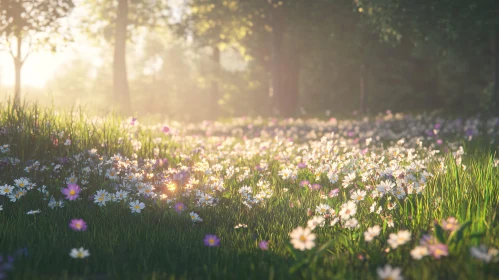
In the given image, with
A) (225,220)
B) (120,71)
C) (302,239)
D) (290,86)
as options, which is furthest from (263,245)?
(120,71)

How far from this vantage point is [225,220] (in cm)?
437

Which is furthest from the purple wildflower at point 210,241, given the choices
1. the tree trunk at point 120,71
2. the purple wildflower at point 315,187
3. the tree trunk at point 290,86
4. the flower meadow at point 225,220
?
the tree trunk at point 120,71

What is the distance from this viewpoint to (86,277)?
273cm

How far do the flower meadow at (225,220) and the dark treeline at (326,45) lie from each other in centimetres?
867

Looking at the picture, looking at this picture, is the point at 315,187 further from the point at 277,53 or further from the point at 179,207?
the point at 277,53

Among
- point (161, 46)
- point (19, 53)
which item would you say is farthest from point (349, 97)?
point (161, 46)

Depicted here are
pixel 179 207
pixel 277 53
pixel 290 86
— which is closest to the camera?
pixel 179 207

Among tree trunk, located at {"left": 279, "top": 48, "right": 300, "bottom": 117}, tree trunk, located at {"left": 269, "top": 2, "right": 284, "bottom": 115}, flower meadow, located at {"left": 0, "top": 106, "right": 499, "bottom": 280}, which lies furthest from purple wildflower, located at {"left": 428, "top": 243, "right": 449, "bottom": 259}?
tree trunk, located at {"left": 279, "top": 48, "right": 300, "bottom": 117}

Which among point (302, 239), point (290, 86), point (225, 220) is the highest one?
point (290, 86)

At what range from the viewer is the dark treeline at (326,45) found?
1581 centimetres

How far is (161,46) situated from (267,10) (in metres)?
47.3

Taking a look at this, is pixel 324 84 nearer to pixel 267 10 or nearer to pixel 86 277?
pixel 267 10

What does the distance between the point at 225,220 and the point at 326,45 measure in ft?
71.6

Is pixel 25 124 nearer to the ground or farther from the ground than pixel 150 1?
nearer to the ground
